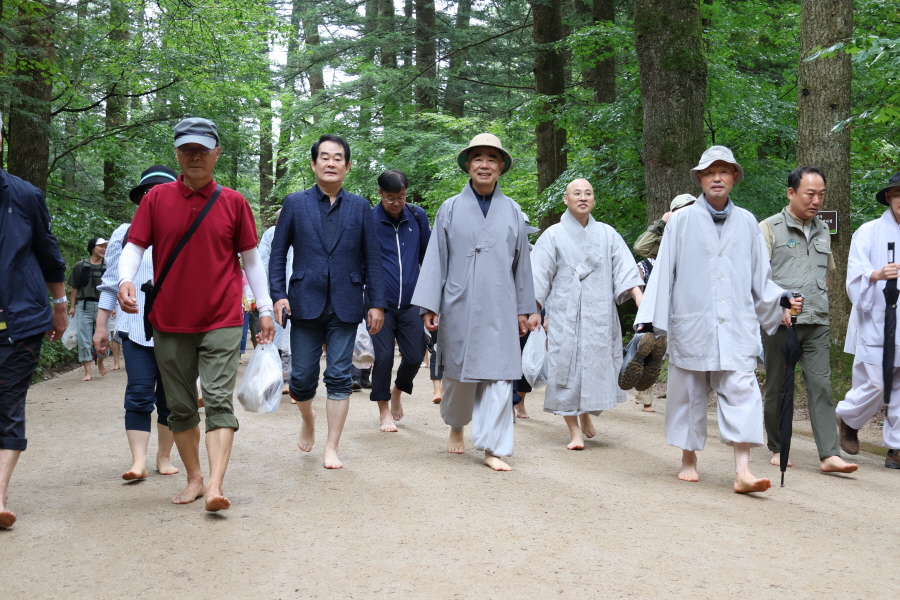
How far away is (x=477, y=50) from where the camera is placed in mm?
22266

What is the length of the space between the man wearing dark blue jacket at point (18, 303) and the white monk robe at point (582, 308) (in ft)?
12.7

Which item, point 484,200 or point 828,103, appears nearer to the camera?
point 484,200

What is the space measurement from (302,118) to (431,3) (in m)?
4.93

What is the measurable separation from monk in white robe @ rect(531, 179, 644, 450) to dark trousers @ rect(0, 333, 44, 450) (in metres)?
3.98

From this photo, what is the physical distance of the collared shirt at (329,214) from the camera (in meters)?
6.30

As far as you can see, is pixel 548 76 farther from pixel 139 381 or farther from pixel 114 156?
pixel 139 381

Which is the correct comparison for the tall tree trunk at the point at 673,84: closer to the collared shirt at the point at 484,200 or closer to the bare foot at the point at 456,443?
the collared shirt at the point at 484,200

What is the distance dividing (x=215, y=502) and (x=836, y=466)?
440 cm

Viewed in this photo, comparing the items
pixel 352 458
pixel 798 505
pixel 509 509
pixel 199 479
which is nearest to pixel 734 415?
pixel 798 505

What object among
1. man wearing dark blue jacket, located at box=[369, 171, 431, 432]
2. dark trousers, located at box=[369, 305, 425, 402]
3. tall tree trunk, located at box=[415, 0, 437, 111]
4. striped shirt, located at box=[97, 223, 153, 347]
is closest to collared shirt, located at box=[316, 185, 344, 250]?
striped shirt, located at box=[97, 223, 153, 347]

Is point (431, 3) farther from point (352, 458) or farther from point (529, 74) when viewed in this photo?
point (352, 458)

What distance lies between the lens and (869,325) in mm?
7043

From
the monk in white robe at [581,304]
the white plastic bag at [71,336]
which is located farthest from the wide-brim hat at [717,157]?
the white plastic bag at [71,336]

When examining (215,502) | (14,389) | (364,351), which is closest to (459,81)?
(364,351)
